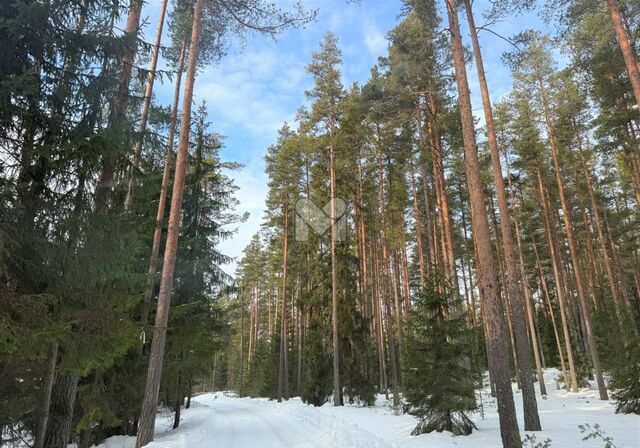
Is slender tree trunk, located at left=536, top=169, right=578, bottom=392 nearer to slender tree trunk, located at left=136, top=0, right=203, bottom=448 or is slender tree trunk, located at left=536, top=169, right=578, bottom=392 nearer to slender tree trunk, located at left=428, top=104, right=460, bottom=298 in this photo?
slender tree trunk, located at left=428, top=104, right=460, bottom=298

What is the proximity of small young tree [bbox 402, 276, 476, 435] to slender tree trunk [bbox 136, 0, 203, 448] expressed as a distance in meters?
6.22

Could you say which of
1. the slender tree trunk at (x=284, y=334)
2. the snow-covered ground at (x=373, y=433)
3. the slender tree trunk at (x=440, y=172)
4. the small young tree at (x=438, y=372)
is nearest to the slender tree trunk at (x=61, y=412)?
the snow-covered ground at (x=373, y=433)

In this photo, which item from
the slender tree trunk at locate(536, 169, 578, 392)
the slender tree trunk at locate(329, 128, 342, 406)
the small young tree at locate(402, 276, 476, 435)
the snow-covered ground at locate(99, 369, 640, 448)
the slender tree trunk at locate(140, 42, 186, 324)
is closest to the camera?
the snow-covered ground at locate(99, 369, 640, 448)

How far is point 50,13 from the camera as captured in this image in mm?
5465

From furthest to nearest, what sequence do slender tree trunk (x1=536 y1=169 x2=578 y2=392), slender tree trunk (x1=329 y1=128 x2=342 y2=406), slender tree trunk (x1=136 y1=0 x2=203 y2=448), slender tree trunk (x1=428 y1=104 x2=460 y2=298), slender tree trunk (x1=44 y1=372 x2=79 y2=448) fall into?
1. slender tree trunk (x1=536 y1=169 x2=578 y2=392)
2. slender tree trunk (x1=329 y1=128 x2=342 y2=406)
3. slender tree trunk (x1=428 y1=104 x2=460 y2=298)
4. slender tree trunk (x1=136 y1=0 x2=203 y2=448)
5. slender tree trunk (x1=44 y1=372 x2=79 y2=448)

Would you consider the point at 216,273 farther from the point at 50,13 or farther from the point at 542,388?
the point at 542,388

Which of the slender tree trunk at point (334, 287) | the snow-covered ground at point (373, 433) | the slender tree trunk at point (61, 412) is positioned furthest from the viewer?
the slender tree trunk at point (334, 287)

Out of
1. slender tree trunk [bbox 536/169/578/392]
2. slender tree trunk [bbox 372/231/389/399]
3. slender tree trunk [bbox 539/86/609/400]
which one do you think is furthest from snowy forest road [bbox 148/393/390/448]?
slender tree trunk [bbox 536/169/578/392]

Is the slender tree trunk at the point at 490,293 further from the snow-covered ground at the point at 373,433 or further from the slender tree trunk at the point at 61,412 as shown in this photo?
the slender tree trunk at the point at 61,412

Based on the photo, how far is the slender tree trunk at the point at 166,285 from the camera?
8.92m

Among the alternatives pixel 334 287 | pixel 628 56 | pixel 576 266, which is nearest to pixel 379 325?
pixel 334 287

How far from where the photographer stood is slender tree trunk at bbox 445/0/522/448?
7.17 meters

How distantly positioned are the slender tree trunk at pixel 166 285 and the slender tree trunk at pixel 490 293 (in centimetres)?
690

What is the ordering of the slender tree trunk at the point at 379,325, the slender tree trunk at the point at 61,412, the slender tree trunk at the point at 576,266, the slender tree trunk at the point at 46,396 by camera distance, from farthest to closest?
1. the slender tree trunk at the point at 379,325
2. the slender tree trunk at the point at 576,266
3. the slender tree trunk at the point at 61,412
4. the slender tree trunk at the point at 46,396
